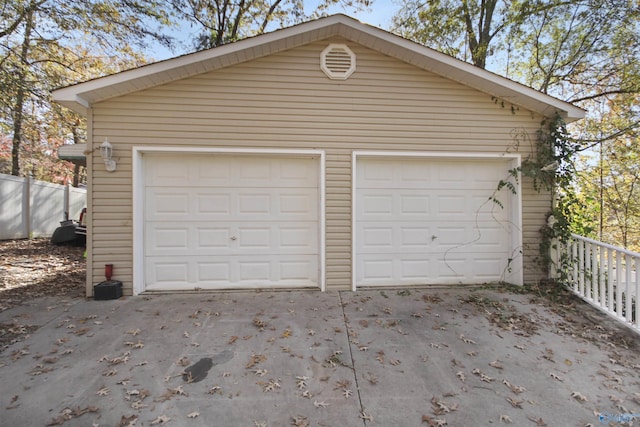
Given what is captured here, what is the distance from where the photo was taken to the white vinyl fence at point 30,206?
841 cm

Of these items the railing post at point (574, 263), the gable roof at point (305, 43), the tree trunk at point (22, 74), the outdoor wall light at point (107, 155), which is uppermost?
the tree trunk at point (22, 74)

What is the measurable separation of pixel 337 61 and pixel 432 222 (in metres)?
3.16

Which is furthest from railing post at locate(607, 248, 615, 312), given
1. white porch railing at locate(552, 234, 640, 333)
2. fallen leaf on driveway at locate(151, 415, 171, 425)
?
fallen leaf on driveway at locate(151, 415, 171, 425)

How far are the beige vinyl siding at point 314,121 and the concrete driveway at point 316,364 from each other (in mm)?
1074

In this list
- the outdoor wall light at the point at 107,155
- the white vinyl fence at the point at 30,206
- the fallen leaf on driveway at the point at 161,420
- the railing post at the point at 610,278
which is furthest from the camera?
the white vinyl fence at the point at 30,206

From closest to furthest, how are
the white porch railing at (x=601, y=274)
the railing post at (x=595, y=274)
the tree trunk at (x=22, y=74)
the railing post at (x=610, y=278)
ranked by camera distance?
the white porch railing at (x=601, y=274)
the railing post at (x=610, y=278)
the railing post at (x=595, y=274)
the tree trunk at (x=22, y=74)

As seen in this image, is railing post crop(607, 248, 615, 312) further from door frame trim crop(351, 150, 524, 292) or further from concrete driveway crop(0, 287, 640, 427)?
door frame trim crop(351, 150, 524, 292)

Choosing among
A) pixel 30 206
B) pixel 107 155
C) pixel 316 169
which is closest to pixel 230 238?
pixel 316 169

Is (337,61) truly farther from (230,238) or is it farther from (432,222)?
(230,238)

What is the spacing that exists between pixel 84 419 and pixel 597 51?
11288mm

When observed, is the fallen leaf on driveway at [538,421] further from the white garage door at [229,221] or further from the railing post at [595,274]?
the white garage door at [229,221]

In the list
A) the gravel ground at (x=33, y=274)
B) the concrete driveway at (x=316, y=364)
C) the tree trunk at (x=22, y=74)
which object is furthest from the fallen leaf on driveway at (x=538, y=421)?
the tree trunk at (x=22, y=74)

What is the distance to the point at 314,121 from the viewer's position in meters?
4.71

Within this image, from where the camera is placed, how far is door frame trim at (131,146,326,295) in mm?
4469
